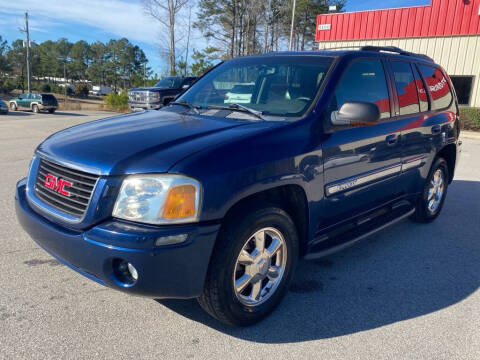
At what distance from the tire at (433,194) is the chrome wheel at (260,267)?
2.52m

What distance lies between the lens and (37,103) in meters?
29.0

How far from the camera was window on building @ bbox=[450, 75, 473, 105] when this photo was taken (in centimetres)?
1956

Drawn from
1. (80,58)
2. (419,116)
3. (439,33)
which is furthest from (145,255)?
(80,58)

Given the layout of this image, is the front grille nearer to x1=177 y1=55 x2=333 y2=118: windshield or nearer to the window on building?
x1=177 y1=55 x2=333 y2=118: windshield

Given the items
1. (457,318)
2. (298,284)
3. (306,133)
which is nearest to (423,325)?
(457,318)

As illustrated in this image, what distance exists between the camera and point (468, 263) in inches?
150

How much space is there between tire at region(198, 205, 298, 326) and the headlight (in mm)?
301

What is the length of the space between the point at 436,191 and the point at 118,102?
25.9 m

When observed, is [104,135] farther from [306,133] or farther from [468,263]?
[468,263]

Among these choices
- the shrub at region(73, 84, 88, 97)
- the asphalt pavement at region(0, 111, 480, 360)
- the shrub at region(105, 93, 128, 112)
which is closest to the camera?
the asphalt pavement at region(0, 111, 480, 360)

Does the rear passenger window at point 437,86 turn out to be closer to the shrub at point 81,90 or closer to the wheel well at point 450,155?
the wheel well at point 450,155

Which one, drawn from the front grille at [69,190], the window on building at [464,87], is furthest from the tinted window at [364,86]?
the window on building at [464,87]

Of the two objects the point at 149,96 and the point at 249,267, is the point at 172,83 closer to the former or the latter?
the point at 149,96

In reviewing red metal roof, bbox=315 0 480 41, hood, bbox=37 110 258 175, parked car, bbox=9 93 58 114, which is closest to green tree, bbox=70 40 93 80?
parked car, bbox=9 93 58 114
